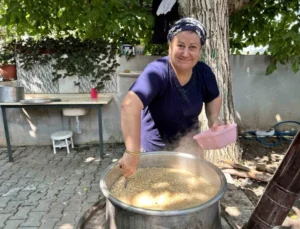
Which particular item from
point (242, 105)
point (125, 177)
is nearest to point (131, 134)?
point (125, 177)

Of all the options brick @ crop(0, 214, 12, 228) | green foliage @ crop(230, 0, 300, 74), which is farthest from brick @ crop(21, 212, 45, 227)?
green foliage @ crop(230, 0, 300, 74)

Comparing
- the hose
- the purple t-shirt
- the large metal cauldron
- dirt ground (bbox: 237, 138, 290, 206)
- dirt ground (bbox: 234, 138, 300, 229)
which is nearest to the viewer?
the large metal cauldron

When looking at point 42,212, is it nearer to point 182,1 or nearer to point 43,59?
point 43,59

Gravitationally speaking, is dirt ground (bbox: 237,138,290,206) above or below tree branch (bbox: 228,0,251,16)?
below

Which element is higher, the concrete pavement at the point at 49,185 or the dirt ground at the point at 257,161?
the dirt ground at the point at 257,161

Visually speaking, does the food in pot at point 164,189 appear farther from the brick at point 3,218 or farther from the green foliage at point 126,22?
the green foliage at point 126,22

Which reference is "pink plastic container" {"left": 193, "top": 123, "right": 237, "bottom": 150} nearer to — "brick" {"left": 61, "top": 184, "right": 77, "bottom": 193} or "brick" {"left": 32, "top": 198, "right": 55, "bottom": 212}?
"brick" {"left": 32, "top": 198, "right": 55, "bottom": 212}

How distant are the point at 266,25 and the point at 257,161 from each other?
250 cm

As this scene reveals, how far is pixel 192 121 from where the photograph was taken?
1.96 meters

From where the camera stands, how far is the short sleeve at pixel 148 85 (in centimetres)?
145

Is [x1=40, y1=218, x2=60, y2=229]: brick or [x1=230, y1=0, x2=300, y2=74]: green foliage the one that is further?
[x1=230, y1=0, x2=300, y2=74]: green foliage

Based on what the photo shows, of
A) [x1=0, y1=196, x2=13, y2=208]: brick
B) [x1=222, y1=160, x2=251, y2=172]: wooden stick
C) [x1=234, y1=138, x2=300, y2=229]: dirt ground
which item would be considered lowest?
[x1=0, y1=196, x2=13, y2=208]: brick

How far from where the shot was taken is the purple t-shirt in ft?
5.07

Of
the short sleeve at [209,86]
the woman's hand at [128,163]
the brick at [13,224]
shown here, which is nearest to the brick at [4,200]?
the brick at [13,224]
